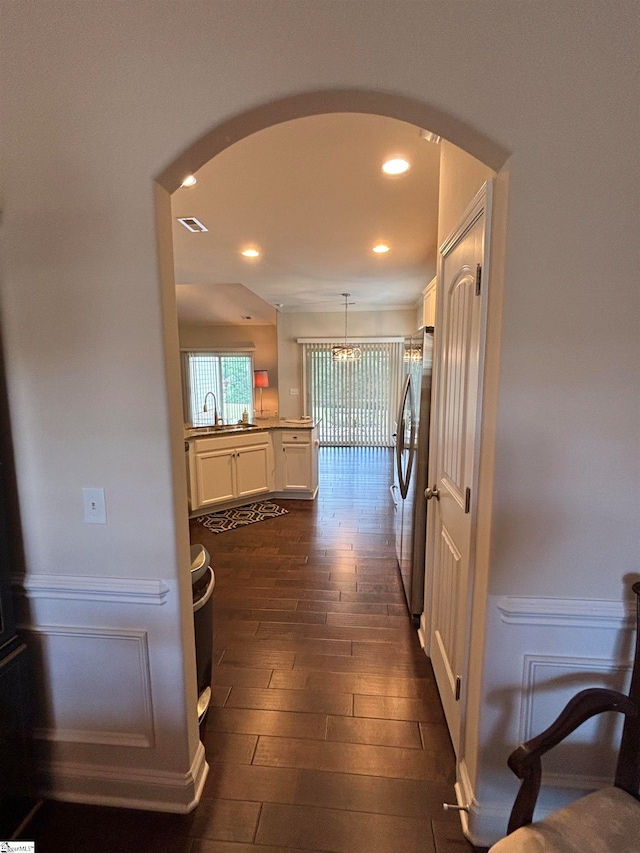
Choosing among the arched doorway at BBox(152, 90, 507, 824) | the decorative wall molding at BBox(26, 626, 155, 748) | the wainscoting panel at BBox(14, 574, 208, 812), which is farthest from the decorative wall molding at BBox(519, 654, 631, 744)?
the decorative wall molding at BBox(26, 626, 155, 748)

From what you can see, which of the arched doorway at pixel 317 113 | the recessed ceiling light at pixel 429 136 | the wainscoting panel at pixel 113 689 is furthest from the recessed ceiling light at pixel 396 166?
the wainscoting panel at pixel 113 689

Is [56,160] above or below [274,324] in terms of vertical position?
below

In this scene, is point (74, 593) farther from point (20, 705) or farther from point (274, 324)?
point (274, 324)

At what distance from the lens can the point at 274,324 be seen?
8.88 meters

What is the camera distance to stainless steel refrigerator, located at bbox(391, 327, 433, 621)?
7.74 feet

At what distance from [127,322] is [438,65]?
3.66 feet

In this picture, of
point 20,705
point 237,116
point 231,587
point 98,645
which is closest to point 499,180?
point 237,116

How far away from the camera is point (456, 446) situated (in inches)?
66.8

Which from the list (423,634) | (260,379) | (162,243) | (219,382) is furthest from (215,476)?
(219,382)

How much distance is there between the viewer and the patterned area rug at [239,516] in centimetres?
429

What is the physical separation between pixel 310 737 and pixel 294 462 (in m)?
3.43

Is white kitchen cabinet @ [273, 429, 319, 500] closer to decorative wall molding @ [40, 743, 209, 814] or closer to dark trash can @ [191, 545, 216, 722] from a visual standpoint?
dark trash can @ [191, 545, 216, 722]

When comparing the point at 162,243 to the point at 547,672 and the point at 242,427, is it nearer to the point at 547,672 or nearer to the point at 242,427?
the point at 547,672

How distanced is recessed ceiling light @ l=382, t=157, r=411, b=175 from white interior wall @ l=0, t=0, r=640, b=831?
49.2 inches
